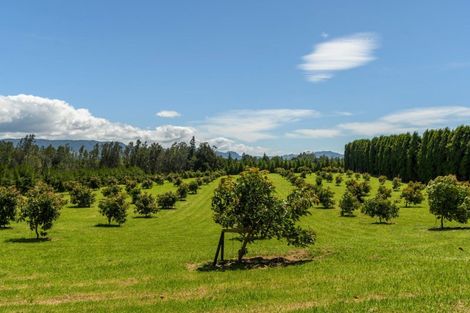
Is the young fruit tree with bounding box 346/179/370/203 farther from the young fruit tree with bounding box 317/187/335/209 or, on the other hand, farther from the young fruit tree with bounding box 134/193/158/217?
the young fruit tree with bounding box 134/193/158/217

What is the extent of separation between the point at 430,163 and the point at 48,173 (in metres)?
107

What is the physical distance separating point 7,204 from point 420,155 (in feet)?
330

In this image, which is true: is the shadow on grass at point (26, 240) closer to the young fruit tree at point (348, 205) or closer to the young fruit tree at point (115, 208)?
the young fruit tree at point (115, 208)

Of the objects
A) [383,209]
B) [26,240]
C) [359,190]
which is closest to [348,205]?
[383,209]

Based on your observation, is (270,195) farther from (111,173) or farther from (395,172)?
(111,173)

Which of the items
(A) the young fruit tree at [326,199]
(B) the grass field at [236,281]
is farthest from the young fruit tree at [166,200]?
(B) the grass field at [236,281]

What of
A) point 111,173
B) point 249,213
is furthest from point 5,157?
point 249,213

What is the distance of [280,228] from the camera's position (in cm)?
2595

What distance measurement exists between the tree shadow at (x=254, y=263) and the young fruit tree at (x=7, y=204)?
38397 millimetres

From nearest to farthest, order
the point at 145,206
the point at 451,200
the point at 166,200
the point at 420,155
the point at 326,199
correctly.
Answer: the point at 451,200 → the point at 145,206 → the point at 326,199 → the point at 166,200 → the point at 420,155

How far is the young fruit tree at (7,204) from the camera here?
5450cm

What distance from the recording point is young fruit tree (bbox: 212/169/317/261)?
84.4 feet

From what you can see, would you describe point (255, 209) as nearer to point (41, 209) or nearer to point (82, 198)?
point (41, 209)

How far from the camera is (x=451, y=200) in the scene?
4269 cm
